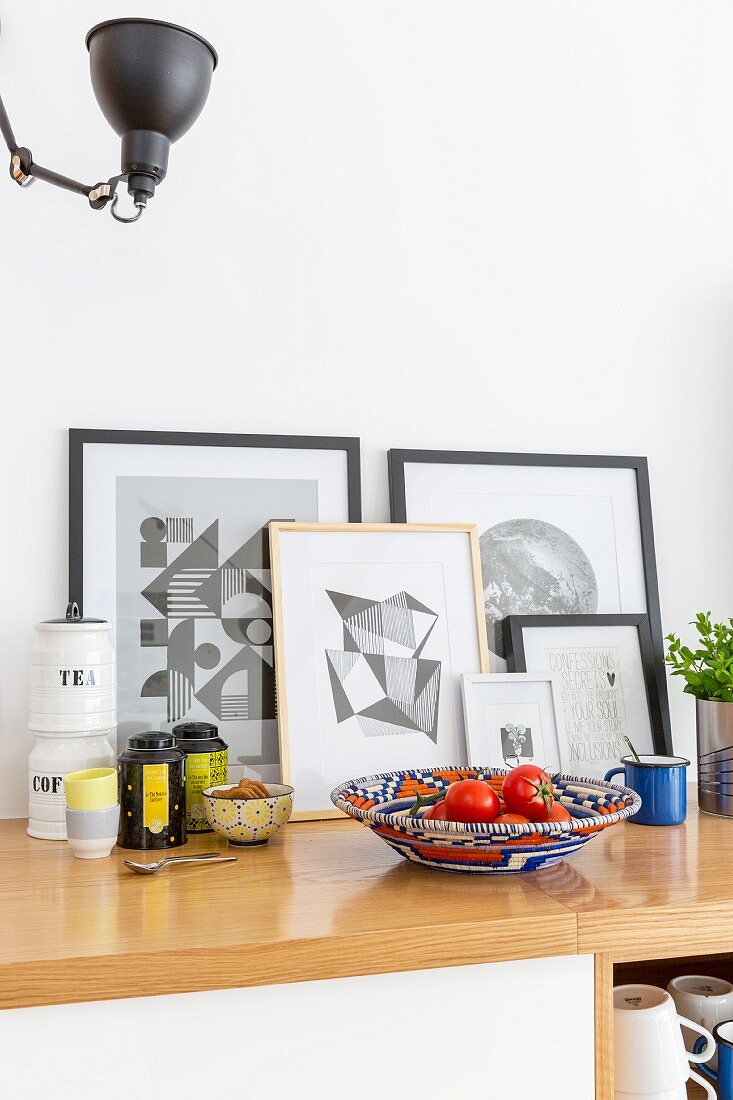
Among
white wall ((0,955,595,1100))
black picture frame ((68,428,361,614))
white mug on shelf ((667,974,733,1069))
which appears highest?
black picture frame ((68,428,361,614))

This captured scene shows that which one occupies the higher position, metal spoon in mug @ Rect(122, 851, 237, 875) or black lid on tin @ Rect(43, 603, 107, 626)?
black lid on tin @ Rect(43, 603, 107, 626)

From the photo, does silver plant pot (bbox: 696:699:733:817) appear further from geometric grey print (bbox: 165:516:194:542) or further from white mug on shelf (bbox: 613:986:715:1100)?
geometric grey print (bbox: 165:516:194:542)

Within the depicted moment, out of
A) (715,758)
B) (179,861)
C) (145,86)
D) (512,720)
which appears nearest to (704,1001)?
(715,758)

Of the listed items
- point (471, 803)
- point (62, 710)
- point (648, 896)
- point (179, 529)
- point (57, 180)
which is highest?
point (57, 180)

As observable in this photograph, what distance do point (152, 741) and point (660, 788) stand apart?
70cm

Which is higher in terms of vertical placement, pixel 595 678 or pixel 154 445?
pixel 154 445

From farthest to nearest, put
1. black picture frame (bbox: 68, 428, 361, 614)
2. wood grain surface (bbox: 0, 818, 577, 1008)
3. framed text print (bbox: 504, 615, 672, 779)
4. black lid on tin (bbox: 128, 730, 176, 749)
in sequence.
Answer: framed text print (bbox: 504, 615, 672, 779) < black picture frame (bbox: 68, 428, 361, 614) < black lid on tin (bbox: 128, 730, 176, 749) < wood grain surface (bbox: 0, 818, 577, 1008)

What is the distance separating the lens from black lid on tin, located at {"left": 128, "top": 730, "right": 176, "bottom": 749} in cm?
122

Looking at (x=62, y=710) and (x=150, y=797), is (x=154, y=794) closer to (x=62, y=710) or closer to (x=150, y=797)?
(x=150, y=797)

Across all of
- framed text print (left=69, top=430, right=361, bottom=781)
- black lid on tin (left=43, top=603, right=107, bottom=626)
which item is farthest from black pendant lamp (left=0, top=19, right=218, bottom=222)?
black lid on tin (left=43, top=603, right=107, bottom=626)

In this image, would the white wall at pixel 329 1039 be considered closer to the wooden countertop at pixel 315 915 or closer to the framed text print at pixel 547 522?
the wooden countertop at pixel 315 915

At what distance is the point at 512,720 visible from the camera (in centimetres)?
147

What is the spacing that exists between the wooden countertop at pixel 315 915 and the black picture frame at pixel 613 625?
13.7 inches

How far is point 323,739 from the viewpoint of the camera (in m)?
1.38
